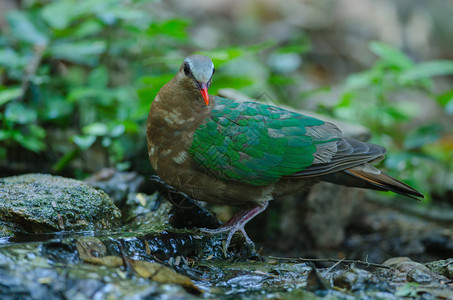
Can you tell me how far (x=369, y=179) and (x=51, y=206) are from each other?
231cm

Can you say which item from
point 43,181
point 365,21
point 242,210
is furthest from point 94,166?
point 365,21

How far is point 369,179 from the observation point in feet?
11.8

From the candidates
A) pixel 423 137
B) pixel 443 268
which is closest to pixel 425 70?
pixel 423 137

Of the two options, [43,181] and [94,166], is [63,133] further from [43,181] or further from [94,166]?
[43,181]

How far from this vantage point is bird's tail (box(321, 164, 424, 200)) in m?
3.52

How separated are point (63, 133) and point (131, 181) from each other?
2.03m

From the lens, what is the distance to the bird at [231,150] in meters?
3.30

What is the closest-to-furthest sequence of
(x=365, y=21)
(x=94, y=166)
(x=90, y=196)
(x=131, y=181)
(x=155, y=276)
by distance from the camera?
1. (x=155, y=276)
2. (x=90, y=196)
3. (x=131, y=181)
4. (x=94, y=166)
5. (x=365, y=21)

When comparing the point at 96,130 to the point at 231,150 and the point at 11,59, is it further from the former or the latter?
the point at 231,150

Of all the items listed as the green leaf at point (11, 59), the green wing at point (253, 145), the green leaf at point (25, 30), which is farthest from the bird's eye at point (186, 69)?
the green leaf at point (25, 30)

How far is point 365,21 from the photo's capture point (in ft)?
40.5

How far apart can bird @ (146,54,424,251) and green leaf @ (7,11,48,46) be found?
10.1 ft

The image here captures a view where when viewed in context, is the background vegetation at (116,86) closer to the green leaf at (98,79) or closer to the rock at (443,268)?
the green leaf at (98,79)

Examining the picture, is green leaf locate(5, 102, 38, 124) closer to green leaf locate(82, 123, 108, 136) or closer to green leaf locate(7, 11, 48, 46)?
green leaf locate(82, 123, 108, 136)
